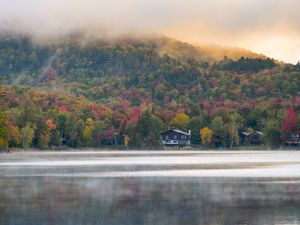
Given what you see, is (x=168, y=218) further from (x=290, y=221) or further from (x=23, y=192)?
(x=23, y=192)

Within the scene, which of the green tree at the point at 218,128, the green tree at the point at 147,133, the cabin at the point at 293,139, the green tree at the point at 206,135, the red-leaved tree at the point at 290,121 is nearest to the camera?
the red-leaved tree at the point at 290,121

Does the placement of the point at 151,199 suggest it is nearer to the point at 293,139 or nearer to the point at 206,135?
the point at 293,139

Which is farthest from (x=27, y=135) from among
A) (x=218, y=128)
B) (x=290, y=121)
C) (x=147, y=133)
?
(x=290, y=121)

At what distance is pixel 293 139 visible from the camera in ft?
630

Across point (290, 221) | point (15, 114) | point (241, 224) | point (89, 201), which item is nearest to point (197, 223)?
point (241, 224)

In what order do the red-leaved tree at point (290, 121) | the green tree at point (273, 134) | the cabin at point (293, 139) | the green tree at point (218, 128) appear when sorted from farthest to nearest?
1. the green tree at point (218, 128)
2. the cabin at point (293, 139)
3. the red-leaved tree at point (290, 121)
4. the green tree at point (273, 134)

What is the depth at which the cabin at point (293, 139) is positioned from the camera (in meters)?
189

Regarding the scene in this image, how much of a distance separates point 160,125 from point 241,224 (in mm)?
165480

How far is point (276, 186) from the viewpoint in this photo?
50.5 metres

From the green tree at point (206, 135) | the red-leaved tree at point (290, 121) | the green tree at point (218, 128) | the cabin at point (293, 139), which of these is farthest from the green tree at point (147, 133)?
the cabin at point (293, 139)

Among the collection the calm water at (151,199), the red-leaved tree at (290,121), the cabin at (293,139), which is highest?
the calm water at (151,199)

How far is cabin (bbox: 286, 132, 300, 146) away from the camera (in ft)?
620

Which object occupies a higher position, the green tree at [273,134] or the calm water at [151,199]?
the calm water at [151,199]

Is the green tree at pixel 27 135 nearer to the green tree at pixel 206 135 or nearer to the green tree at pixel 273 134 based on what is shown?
the green tree at pixel 206 135
